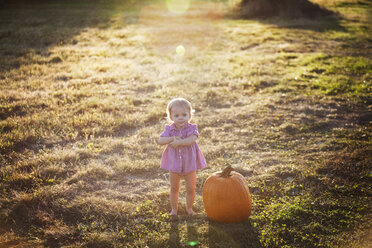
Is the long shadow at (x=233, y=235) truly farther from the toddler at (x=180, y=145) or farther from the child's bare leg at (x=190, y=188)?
the toddler at (x=180, y=145)

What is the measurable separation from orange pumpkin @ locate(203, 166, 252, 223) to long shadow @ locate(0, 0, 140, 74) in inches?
338

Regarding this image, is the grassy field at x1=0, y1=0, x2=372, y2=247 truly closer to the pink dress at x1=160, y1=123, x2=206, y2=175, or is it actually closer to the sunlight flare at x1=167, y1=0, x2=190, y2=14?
the pink dress at x1=160, y1=123, x2=206, y2=175

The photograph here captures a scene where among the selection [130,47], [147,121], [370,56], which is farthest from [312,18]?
[147,121]

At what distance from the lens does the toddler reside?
12.7 feet

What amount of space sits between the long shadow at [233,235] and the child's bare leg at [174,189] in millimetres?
501

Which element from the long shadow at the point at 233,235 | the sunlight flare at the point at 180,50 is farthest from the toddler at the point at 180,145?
the sunlight flare at the point at 180,50

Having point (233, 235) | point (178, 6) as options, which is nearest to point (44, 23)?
point (178, 6)

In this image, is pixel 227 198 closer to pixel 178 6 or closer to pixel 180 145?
pixel 180 145

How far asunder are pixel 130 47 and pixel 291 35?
849 centimetres

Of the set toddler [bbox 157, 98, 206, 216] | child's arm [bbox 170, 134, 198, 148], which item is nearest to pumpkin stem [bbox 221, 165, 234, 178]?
toddler [bbox 157, 98, 206, 216]

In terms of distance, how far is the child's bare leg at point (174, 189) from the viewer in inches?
160

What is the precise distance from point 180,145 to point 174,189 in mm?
617

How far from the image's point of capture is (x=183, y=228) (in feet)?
13.0

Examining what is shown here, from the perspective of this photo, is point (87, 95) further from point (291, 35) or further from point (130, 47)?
point (291, 35)
